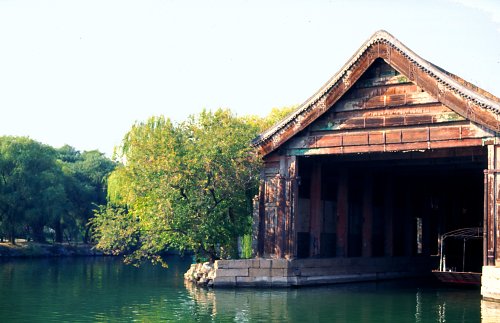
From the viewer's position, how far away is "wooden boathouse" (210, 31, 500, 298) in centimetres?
3341

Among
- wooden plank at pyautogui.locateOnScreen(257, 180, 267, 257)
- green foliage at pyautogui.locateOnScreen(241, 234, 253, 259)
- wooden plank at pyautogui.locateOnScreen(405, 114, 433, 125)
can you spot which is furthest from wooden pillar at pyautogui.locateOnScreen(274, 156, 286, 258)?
green foliage at pyautogui.locateOnScreen(241, 234, 253, 259)

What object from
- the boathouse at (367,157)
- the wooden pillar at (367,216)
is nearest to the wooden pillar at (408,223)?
the boathouse at (367,157)

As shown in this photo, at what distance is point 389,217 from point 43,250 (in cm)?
3874

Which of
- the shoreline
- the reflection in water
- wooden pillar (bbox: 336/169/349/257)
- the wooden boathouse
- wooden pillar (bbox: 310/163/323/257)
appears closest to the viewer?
the reflection in water

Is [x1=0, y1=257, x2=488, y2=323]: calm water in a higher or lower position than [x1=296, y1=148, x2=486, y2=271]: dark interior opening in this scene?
lower

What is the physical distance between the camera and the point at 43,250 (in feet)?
243

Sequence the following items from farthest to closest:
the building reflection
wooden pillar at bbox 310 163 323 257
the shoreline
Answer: the shoreline
wooden pillar at bbox 310 163 323 257
the building reflection

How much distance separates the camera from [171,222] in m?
36.8

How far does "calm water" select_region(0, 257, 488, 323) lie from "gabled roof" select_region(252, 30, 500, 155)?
7697 millimetres

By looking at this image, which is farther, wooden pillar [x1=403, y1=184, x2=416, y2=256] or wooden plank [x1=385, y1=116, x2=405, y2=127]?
wooden pillar [x1=403, y1=184, x2=416, y2=256]

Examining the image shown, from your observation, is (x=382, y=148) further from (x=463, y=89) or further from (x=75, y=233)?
(x=75, y=233)

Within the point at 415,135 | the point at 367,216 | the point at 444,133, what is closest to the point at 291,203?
the point at 415,135

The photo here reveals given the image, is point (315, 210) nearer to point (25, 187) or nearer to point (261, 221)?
point (261, 221)

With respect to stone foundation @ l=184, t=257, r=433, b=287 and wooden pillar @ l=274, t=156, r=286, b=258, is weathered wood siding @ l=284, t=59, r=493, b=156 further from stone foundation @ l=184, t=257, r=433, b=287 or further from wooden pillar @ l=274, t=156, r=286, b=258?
stone foundation @ l=184, t=257, r=433, b=287
